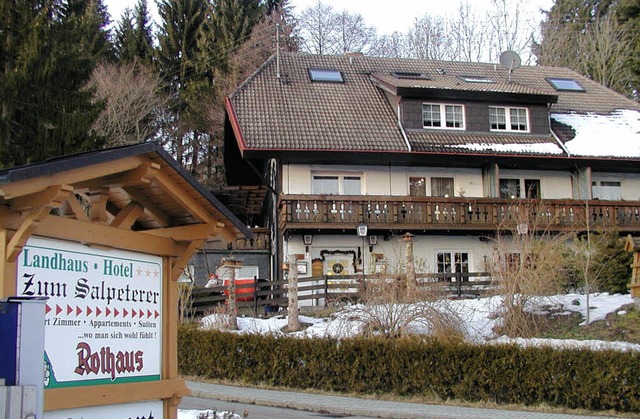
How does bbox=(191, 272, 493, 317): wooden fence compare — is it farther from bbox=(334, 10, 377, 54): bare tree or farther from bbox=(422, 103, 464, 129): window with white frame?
bbox=(334, 10, 377, 54): bare tree

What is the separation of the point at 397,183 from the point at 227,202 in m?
11.5

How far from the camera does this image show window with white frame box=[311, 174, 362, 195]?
28.2 metres

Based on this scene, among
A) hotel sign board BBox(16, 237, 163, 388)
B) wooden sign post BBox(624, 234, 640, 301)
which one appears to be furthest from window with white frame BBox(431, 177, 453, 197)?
hotel sign board BBox(16, 237, 163, 388)

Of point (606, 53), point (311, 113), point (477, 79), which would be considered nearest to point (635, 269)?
point (311, 113)

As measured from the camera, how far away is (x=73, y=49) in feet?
79.4

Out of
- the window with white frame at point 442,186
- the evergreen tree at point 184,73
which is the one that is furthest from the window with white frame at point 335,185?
the evergreen tree at point 184,73

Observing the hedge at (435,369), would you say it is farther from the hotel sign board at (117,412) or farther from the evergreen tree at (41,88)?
the evergreen tree at (41,88)

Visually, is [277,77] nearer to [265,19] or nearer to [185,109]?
[185,109]

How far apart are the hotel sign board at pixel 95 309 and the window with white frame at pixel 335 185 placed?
→ 20547 millimetres

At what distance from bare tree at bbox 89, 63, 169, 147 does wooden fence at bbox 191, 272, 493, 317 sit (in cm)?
1647

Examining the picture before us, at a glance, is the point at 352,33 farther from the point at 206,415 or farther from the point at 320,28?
the point at 206,415

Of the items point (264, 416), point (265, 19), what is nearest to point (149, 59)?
point (265, 19)

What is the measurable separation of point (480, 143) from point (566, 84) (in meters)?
9.37

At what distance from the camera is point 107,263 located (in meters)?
6.95
